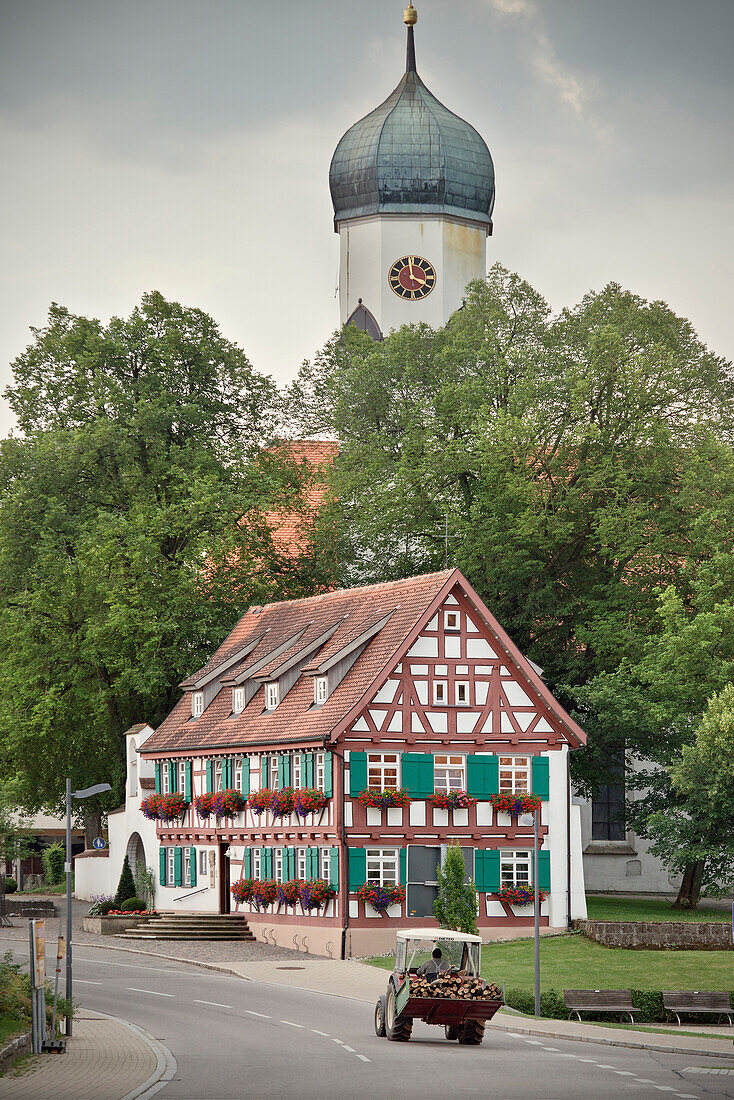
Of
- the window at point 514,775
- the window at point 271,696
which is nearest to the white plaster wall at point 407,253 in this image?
the window at point 271,696

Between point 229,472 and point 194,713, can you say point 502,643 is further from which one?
point 229,472

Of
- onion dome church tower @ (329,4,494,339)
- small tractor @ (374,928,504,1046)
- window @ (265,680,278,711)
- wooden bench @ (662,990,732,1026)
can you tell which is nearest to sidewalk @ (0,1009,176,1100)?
small tractor @ (374,928,504,1046)

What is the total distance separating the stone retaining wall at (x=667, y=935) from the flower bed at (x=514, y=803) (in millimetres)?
3849

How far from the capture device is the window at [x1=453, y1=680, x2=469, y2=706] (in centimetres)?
4078

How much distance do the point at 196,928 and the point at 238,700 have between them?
6556mm

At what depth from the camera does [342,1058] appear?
2153 cm

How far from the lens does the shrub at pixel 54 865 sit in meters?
60.6

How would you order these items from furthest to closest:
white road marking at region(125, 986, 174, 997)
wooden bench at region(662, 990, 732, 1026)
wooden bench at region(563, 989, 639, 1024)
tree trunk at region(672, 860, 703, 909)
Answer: tree trunk at region(672, 860, 703, 909), white road marking at region(125, 986, 174, 997), wooden bench at region(662, 990, 732, 1026), wooden bench at region(563, 989, 639, 1024)

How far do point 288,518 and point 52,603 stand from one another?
10.1 metres

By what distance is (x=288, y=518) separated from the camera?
58125 mm

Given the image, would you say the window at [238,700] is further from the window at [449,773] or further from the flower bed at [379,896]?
the flower bed at [379,896]

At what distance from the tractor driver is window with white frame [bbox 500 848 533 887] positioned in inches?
637

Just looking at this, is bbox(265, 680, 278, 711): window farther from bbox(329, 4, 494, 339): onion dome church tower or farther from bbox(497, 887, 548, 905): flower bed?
bbox(329, 4, 494, 339): onion dome church tower

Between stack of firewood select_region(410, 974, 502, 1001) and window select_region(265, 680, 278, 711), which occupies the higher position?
window select_region(265, 680, 278, 711)
